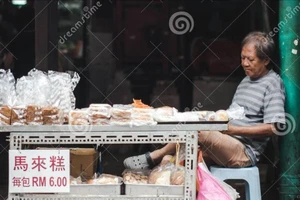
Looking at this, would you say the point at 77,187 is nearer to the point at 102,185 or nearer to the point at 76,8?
the point at 102,185

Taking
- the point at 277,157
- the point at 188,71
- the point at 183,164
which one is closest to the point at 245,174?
the point at 183,164

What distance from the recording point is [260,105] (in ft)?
14.6

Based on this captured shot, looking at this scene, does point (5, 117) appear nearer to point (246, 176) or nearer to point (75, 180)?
point (75, 180)

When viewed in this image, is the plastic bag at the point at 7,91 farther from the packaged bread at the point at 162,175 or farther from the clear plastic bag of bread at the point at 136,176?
the packaged bread at the point at 162,175

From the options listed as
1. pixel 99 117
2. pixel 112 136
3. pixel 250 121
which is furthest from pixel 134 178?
pixel 250 121

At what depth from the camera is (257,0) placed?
6242mm

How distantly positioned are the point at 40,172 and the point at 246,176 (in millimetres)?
1471

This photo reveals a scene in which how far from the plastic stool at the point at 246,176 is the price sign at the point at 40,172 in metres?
1.15

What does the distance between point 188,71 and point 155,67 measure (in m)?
0.36

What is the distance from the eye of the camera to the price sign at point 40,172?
3.67 metres

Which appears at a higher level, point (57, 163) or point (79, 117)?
point (79, 117)

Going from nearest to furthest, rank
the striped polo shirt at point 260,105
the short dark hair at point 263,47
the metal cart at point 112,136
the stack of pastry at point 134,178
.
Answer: the metal cart at point 112,136, the stack of pastry at point 134,178, the striped polo shirt at point 260,105, the short dark hair at point 263,47

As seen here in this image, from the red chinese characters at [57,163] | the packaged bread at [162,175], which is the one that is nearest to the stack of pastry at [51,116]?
the red chinese characters at [57,163]

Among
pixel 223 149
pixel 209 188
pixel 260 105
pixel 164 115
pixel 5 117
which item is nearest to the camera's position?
pixel 5 117
